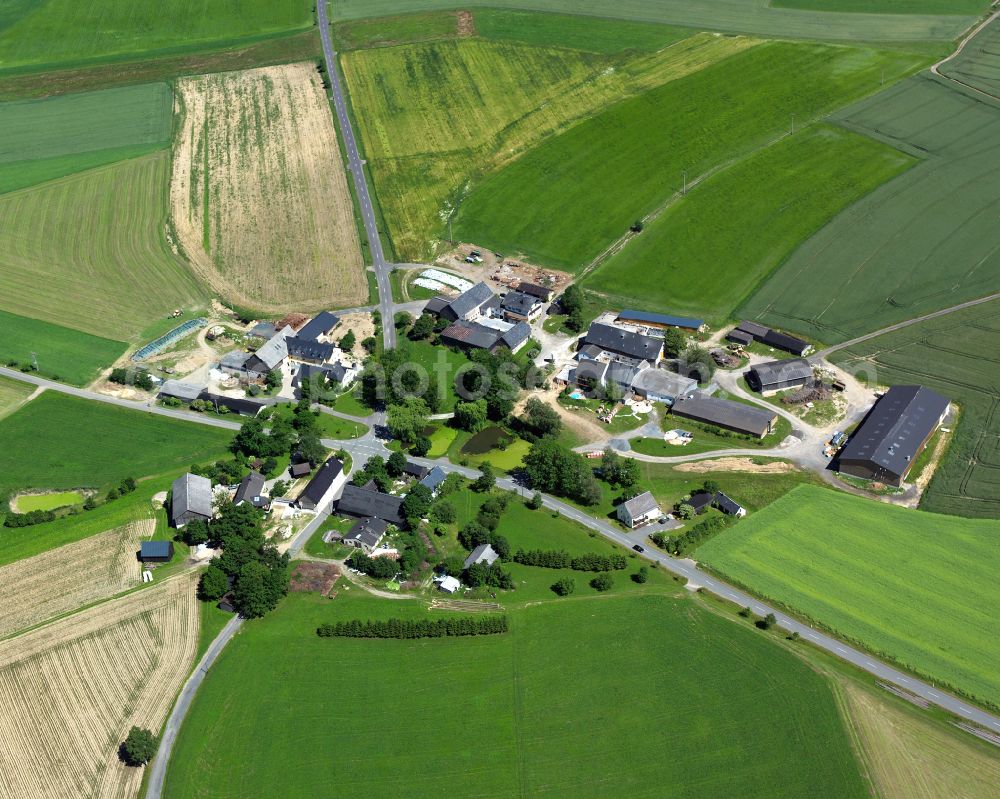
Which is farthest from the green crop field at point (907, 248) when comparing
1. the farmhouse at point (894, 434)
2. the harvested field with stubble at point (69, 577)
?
the harvested field with stubble at point (69, 577)

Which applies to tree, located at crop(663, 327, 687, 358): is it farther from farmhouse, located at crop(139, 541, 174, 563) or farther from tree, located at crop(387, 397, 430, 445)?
farmhouse, located at crop(139, 541, 174, 563)

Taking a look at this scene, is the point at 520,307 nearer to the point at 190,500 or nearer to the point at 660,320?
the point at 660,320

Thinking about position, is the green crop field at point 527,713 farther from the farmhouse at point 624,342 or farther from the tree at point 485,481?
the farmhouse at point 624,342

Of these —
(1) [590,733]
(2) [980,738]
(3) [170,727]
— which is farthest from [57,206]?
(2) [980,738]

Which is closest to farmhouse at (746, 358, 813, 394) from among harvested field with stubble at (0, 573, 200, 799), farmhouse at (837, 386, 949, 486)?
farmhouse at (837, 386, 949, 486)

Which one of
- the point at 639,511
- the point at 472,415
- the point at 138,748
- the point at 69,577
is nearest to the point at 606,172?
the point at 472,415

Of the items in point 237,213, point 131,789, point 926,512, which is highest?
point 237,213

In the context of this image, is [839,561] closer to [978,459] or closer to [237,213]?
[978,459]
